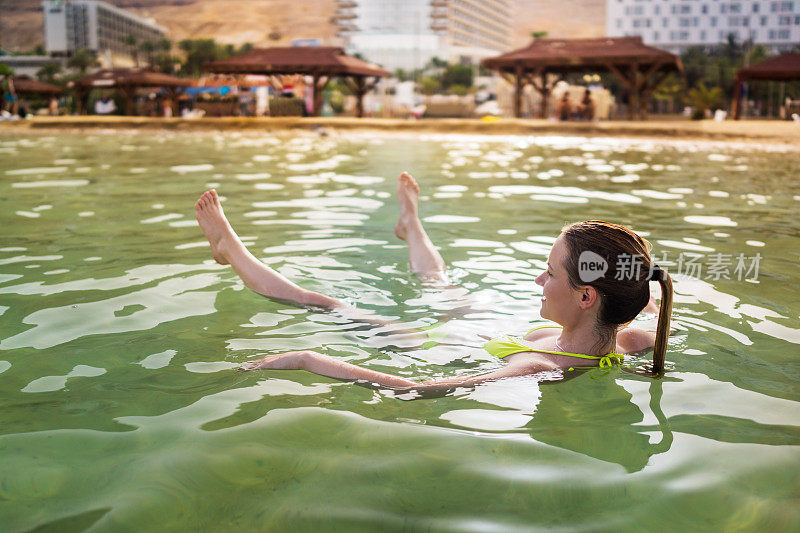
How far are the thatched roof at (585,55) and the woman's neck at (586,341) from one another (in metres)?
18.0

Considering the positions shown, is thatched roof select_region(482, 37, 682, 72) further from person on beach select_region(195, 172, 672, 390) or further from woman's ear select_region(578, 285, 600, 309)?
woman's ear select_region(578, 285, 600, 309)

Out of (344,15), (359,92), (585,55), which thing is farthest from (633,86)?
(344,15)

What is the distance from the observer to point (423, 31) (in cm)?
11331

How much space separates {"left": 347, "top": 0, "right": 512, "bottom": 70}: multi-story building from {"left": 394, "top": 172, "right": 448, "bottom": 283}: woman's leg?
99.8m

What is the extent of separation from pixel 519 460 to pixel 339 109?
40663 millimetres

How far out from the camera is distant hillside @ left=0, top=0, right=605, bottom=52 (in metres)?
157

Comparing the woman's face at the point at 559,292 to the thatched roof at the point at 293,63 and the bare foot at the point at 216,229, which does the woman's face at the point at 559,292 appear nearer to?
the bare foot at the point at 216,229

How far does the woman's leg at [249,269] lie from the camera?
3314 mm

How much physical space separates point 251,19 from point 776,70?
168830mm

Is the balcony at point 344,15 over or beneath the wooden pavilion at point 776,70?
over

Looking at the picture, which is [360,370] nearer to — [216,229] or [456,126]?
[216,229]

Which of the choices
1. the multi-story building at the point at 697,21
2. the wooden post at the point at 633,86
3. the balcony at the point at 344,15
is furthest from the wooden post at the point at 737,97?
the balcony at the point at 344,15

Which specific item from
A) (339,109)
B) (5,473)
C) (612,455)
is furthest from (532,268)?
(339,109)

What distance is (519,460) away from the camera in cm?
194
